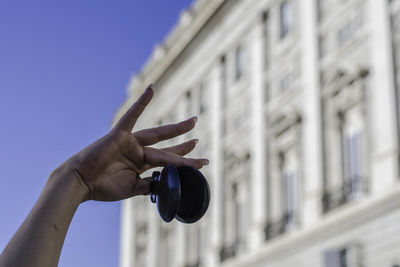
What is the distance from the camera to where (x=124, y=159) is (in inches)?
109

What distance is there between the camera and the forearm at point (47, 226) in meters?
2.15

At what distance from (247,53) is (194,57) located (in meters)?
3.75

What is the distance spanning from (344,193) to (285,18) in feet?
18.2

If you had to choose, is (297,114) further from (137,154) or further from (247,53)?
(137,154)

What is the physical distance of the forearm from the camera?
2.15m

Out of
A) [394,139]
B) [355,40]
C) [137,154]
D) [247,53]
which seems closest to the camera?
[137,154]

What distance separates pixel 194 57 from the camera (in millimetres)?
26953

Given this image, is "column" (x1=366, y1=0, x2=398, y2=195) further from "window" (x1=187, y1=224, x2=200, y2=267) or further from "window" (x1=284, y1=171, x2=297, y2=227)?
"window" (x1=187, y1=224, x2=200, y2=267)

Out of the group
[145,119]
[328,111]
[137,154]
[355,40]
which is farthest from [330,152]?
[137,154]

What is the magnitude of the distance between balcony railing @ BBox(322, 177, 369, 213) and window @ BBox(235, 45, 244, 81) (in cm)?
650

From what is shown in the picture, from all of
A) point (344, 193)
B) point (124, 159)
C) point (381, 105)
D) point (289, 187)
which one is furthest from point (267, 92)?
point (124, 159)

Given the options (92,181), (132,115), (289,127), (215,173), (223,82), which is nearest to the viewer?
(92,181)

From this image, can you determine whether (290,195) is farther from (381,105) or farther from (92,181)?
(92,181)

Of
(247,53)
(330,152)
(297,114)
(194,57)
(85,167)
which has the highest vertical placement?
(194,57)
